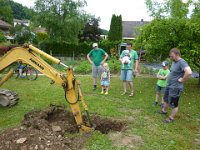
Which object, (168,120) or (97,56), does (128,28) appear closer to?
(97,56)

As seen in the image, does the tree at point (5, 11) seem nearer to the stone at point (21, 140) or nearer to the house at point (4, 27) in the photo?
the house at point (4, 27)

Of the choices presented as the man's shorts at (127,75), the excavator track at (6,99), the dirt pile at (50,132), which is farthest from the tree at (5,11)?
the dirt pile at (50,132)

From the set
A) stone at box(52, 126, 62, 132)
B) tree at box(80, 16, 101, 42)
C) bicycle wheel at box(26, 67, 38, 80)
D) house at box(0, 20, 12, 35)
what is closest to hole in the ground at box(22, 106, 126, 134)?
stone at box(52, 126, 62, 132)

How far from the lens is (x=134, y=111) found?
7.50 metres

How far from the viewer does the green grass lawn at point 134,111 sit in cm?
531

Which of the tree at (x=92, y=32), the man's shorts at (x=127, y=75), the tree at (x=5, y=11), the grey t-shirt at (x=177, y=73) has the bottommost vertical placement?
the man's shorts at (x=127, y=75)

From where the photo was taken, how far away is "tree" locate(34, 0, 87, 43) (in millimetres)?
26906

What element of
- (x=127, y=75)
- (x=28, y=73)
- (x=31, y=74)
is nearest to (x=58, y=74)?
(x=127, y=75)

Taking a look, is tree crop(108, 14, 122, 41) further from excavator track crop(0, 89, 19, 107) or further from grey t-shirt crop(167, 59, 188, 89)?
grey t-shirt crop(167, 59, 188, 89)

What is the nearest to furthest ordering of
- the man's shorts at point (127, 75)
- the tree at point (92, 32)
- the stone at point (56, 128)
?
the stone at point (56, 128) < the man's shorts at point (127, 75) < the tree at point (92, 32)

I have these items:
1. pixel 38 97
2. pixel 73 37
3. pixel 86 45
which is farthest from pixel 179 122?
pixel 73 37

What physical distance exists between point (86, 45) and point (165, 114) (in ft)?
65.9

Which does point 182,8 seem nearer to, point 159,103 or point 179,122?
point 159,103

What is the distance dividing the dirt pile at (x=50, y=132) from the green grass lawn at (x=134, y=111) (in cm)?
35
